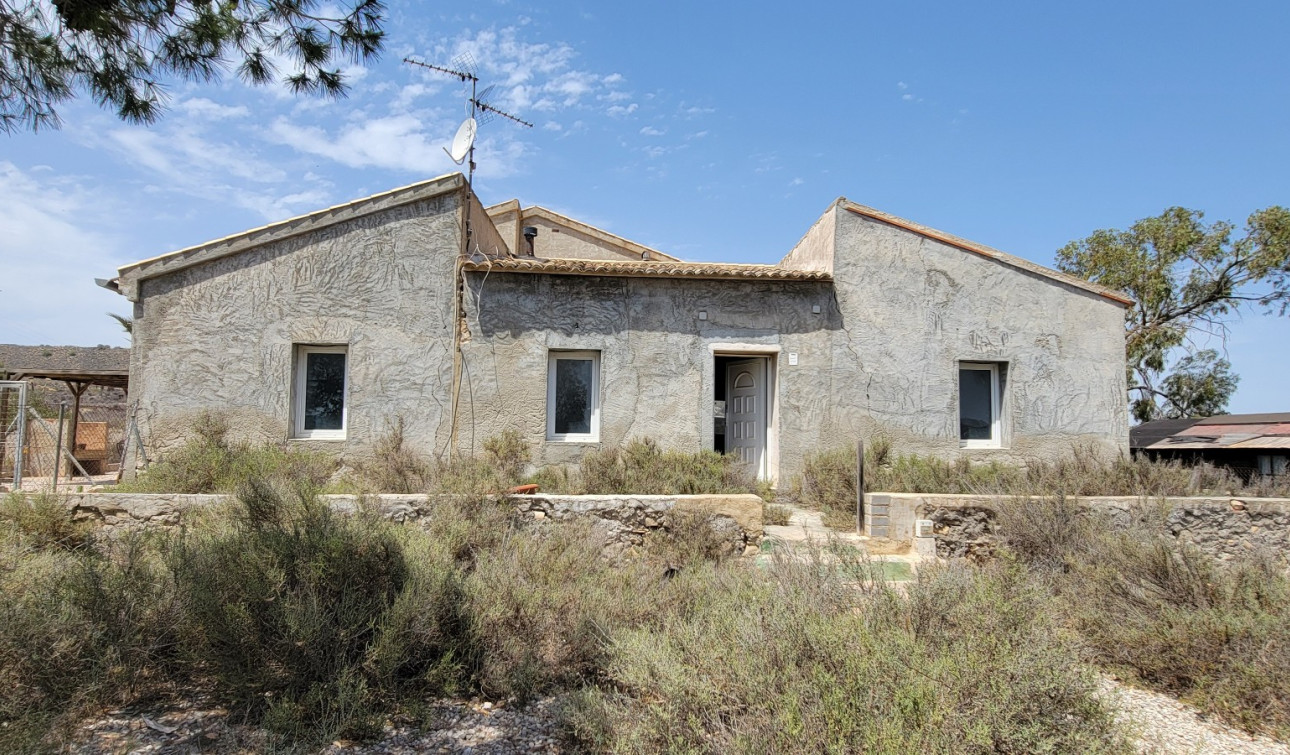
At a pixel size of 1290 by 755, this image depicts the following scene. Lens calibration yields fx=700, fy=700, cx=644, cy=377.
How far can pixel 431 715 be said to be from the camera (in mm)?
3549

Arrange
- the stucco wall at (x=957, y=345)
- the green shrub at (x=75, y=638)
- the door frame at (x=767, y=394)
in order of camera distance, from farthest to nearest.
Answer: the stucco wall at (x=957, y=345)
the door frame at (x=767, y=394)
the green shrub at (x=75, y=638)

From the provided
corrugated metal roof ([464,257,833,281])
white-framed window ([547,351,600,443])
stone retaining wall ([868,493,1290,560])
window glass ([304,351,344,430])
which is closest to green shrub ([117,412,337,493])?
window glass ([304,351,344,430])

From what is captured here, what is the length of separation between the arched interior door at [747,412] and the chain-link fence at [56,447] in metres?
8.13

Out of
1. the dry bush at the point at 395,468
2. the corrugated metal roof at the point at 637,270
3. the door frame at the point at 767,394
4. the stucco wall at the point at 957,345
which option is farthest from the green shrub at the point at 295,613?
the stucco wall at the point at 957,345

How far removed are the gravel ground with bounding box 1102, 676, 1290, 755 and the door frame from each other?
5854 millimetres

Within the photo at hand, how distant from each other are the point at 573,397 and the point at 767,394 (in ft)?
9.07

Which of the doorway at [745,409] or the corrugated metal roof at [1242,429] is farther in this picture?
the corrugated metal roof at [1242,429]

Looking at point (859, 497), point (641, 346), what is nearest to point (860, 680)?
point (859, 497)

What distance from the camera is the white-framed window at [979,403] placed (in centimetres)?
1002

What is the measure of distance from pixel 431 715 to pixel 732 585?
1.80 metres

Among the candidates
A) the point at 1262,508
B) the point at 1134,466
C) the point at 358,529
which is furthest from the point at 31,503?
the point at 1262,508

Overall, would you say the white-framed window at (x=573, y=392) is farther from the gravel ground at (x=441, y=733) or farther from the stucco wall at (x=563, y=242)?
the gravel ground at (x=441, y=733)

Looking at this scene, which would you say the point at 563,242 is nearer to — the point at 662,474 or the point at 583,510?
the point at 662,474

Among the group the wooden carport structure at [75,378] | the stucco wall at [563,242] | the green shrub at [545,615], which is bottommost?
the green shrub at [545,615]
